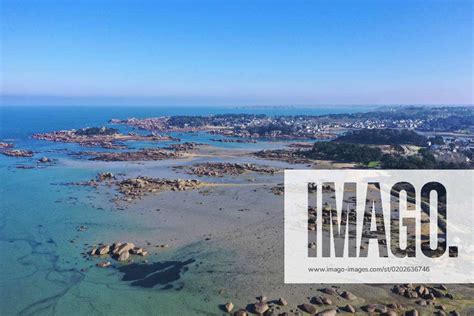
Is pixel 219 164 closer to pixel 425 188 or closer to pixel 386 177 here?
pixel 386 177

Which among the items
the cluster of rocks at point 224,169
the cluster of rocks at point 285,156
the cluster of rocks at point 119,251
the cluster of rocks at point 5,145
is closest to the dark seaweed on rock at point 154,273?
the cluster of rocks at point 119,251

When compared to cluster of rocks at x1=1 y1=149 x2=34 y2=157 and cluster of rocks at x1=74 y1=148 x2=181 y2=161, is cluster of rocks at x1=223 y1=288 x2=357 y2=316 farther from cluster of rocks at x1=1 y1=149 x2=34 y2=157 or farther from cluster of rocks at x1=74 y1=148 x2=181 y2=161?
cluster of rocks at x1=1 y1=149 x2=34 y2=157

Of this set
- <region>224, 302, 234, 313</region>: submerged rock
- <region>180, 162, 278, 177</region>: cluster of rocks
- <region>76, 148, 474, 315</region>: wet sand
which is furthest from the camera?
<region>180, 162, 278, 177</region>: cluster of rocks

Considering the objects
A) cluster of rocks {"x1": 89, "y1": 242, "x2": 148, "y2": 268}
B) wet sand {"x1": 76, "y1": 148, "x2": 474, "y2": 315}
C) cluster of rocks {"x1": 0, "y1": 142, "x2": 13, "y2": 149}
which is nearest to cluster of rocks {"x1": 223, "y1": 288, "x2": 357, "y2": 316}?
wet sand {"x1": 76, "y1": 148, "x2": 474, "y2": 315}

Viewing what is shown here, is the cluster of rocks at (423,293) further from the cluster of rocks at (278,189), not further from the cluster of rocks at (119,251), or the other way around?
the cluster of rocks at (278,189)

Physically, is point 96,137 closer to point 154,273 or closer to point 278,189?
point 278,189
